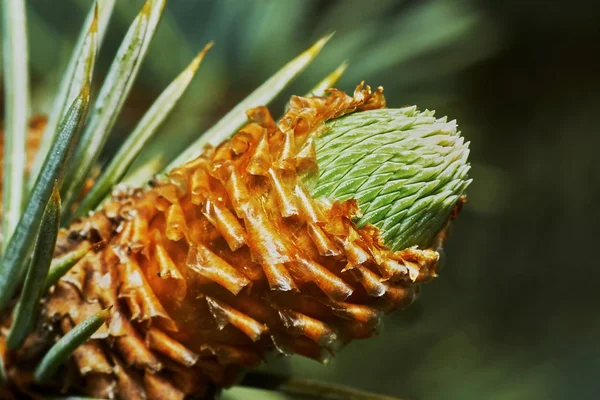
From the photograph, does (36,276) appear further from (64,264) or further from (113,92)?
(113,92)

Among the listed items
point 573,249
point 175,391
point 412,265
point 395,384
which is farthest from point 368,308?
point 573,249

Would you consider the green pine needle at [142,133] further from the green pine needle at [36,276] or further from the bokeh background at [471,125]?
the bokeh background at [471,125]

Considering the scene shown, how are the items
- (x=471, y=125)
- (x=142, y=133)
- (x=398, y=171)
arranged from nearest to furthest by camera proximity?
(x=398, y=171), (x=142, y=133), (x=471, y=125)

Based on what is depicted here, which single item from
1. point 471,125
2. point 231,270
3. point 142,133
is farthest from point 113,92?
point 471,125

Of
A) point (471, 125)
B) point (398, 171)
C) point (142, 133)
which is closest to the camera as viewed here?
point (398, 171)

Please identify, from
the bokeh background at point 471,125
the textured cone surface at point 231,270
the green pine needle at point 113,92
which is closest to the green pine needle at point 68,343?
the textured cone surface at point 231,270

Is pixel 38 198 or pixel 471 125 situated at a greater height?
pixel 38 198
